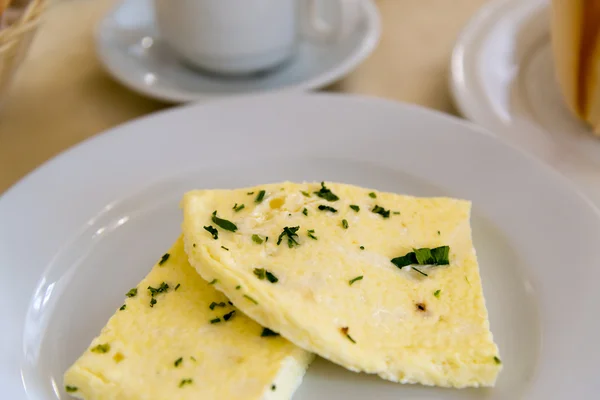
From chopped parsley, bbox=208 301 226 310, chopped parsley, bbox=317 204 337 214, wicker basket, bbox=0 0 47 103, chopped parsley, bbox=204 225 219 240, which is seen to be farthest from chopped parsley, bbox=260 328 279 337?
wicker basket, bbox=0 0 47 103

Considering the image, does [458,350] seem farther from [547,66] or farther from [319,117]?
[547,66]

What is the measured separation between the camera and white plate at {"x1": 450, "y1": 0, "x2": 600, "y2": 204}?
5.45ft

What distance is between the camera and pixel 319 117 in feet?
5.63

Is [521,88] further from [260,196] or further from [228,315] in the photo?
[228,315]

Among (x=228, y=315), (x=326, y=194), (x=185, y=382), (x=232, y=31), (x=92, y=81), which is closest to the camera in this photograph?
(x=185, y=382)

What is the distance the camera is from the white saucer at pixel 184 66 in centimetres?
194

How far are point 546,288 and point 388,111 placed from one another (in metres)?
0.69

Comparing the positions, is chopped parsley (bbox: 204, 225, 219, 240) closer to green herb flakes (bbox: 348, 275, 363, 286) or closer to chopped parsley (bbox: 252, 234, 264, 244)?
chopped parsley (bbox: 252, 234, 264, 244)

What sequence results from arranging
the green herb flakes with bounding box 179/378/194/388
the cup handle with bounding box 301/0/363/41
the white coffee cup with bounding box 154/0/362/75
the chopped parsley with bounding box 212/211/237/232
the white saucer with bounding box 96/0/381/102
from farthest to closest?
1. the cup handle with bounding box 301/0/363/41
2. the white saucer with bounding box 96/0/381/102
3. the white coffee cup with bounding box 154/0/362/75
4. the chopped parsley with bounding box 212/211/237/232
5. the green herb flakes with bounding box 179/378/194/388

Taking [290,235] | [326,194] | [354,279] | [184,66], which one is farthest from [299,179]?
[184,66]

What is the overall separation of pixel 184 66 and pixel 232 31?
1.11 feet

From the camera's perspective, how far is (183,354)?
1104 millimetres

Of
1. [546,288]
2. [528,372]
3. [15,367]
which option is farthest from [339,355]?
[15,367]

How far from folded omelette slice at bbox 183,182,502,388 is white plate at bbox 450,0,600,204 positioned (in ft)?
1.48
